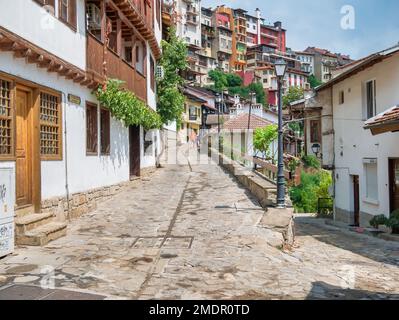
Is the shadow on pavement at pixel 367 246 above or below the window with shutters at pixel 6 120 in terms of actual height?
below

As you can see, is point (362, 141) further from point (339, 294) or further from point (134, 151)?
point (339, 294)

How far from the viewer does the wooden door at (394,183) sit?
Answer: 1480cm

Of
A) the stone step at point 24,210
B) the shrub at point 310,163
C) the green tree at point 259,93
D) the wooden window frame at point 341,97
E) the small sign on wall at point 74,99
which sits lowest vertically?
the stone step at point 24,210

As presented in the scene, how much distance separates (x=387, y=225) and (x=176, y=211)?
251 inches

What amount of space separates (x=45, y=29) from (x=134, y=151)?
367 inches

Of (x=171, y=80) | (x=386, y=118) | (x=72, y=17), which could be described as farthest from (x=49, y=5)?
(x=171, y=80)

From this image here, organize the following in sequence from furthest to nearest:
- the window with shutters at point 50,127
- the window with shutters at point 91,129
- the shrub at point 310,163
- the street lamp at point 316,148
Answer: the shrub at point 310,163 → the street lamp at point 316,148 → the window with shutters at point 91,129 → the window with shutters at point 50,127

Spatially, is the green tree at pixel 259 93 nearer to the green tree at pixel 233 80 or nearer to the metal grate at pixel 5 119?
the green tree at pixel 233 80

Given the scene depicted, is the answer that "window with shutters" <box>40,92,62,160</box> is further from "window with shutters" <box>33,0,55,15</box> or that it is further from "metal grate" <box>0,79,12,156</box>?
"window with shutters" <box>33,0,55,15</box>

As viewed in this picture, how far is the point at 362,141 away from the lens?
688 inches

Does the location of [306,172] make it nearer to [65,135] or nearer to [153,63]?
[153,63]

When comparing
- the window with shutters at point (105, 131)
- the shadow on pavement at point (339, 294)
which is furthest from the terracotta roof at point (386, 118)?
the window with shutters at point (105, 131)

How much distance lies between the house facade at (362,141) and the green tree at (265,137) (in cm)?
563
